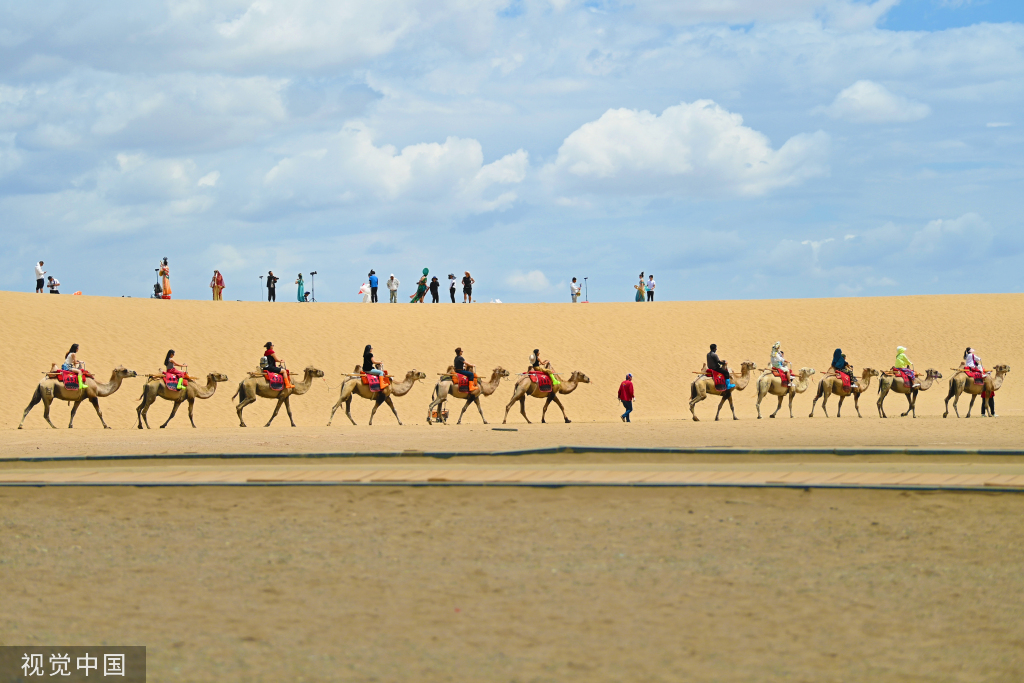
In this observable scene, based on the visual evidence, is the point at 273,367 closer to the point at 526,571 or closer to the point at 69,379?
the point at 69,379

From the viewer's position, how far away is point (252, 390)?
1146 inches

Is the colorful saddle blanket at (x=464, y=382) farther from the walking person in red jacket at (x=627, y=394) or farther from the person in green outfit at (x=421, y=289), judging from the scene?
the person in green outfit at (x=421, y=289)

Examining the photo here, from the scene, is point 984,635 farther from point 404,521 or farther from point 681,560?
point 404,521

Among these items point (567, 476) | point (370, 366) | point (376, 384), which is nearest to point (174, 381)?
point (370, 366)

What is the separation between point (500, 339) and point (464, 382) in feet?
62.6

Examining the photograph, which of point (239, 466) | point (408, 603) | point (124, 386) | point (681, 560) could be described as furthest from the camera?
point (124, 386)

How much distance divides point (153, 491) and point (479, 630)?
694cm

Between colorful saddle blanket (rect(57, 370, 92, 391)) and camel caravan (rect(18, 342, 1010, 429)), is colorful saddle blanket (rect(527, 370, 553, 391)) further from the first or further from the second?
colorful saddle blanket (rect(57, 370, 92, 391))

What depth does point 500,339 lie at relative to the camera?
4784 centimetres

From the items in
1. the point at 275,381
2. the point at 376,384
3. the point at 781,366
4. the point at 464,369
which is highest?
the point at 781,366

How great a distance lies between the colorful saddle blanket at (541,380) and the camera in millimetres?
29391

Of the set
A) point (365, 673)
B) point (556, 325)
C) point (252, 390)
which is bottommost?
point (365, 673)

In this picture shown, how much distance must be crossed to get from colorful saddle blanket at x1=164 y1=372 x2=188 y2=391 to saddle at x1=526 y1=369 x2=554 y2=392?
9229 mm

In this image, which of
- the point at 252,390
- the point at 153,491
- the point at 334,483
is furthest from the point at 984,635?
the point at 252,390
